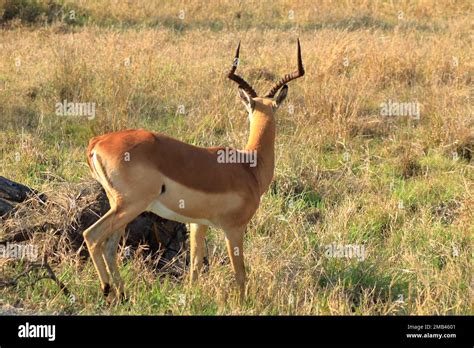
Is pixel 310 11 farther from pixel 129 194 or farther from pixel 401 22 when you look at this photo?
pixel 129 194

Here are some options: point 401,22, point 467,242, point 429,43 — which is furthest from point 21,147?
point 401,22

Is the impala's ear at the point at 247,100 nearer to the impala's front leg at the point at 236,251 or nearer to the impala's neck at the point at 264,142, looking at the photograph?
the impala's neck at the point at 264,142

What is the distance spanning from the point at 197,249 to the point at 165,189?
0.74 m

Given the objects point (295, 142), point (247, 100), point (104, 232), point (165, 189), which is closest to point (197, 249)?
point (165, 189)

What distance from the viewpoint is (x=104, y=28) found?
584 inches

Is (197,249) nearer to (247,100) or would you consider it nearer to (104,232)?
(104,232)

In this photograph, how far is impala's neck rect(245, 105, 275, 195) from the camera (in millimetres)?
5555

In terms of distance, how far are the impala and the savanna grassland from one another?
0.30 metres

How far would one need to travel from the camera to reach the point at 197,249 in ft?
17.7

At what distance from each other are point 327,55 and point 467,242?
4927mm

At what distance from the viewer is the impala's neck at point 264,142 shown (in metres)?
5.55

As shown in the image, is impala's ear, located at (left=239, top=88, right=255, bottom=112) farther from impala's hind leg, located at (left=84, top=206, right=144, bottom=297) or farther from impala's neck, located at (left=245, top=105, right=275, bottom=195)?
impala's hind leg, located at (left=84, top=206, right=144, bottom=297)

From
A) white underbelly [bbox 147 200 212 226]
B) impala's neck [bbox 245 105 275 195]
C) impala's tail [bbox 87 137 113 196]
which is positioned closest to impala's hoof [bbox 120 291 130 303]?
white underbelly [bbox 147 200 212 226]

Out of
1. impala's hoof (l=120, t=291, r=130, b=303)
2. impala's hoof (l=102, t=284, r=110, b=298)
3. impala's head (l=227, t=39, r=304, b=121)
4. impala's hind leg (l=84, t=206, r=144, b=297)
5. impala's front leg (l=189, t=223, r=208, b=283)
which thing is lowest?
impala's hoof (l=120, t=291, r=130, b=303)
